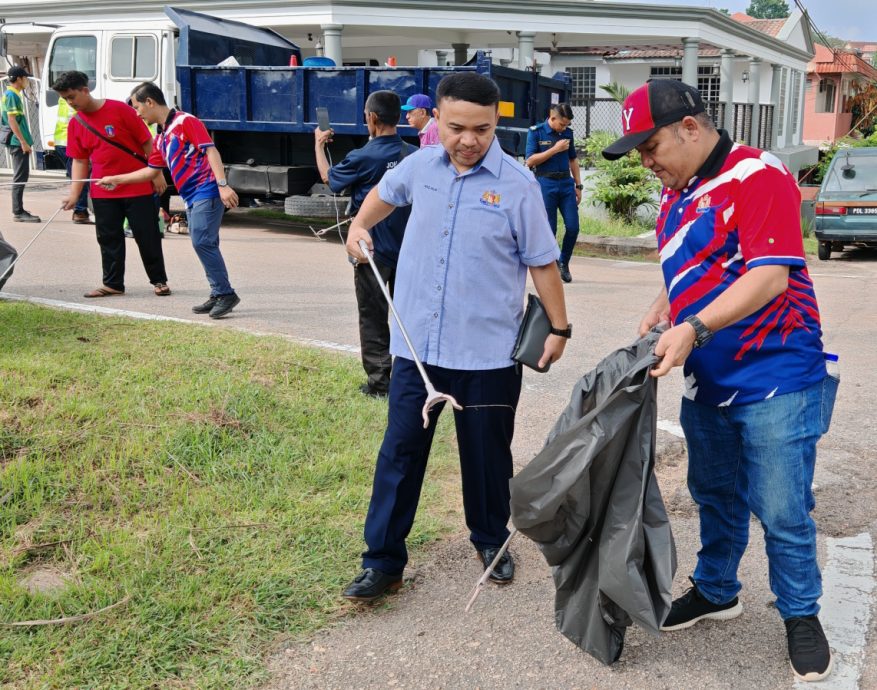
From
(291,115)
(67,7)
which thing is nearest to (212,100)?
(291,115)

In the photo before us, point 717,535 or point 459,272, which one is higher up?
point 459,272

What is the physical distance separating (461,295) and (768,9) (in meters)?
137

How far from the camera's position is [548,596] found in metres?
3.60

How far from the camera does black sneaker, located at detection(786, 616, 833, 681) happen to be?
9.88ft

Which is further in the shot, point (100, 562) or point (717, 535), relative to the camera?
point (100, 562)

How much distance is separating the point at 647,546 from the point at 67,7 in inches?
759

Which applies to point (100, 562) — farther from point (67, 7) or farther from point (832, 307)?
point (67, 7)

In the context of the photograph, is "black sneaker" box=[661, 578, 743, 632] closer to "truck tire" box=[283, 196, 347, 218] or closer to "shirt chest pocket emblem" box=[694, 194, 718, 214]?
"shirt chest pocket emblem" box=[694, 194, 718, 214]

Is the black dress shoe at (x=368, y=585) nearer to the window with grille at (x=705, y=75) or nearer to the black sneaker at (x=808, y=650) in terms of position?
the black sneaker at (x=808, y=650)

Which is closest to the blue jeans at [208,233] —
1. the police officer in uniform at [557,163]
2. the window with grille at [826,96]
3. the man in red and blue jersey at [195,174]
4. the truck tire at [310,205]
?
the man in red and blue jersey at [195,174]

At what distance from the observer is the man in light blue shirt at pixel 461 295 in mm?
3311

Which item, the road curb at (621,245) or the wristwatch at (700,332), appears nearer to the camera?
the wristwatch at (700,332)

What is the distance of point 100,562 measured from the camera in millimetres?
3576

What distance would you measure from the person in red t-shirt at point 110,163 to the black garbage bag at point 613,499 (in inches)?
237
